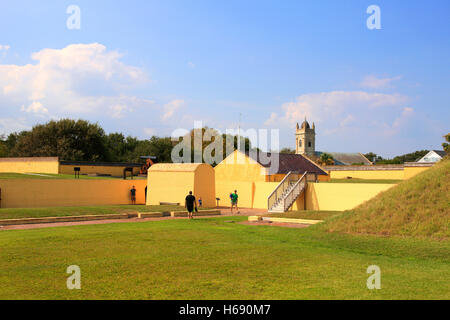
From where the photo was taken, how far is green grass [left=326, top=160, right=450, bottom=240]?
15.2 metres

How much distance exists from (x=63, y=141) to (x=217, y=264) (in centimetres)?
5512

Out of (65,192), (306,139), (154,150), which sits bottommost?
(65,192)

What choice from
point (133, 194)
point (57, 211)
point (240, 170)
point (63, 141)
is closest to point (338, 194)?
point (240, 170)

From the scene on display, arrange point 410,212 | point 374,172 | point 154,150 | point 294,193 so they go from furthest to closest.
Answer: point 154,150
point 374,172
point 294,193
point 410,212

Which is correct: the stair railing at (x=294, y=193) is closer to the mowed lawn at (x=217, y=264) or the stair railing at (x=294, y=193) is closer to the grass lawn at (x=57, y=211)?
the grass lawn at (x=57, y=211)

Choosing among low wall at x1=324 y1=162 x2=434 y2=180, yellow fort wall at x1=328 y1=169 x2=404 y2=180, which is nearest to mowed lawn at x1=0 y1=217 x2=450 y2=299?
low wall at x1=324 y1=162 x2=434 y2=180

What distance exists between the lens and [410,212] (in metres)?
16.4

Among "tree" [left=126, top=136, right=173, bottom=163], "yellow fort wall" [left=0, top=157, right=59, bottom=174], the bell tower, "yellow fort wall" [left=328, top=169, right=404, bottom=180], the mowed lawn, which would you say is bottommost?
the mowed lawn

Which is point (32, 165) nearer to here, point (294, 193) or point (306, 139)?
point (294, 193)

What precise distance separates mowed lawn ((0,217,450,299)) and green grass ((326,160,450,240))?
971mm

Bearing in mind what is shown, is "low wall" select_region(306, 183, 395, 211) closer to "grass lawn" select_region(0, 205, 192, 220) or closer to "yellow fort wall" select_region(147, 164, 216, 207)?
"yellow fort wall" select_region(147, 164, 216, 207)

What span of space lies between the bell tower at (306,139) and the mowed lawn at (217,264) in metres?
122
